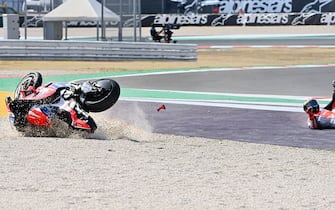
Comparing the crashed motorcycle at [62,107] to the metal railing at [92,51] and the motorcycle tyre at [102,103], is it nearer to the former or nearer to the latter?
the motorcycle tyre at [102,103]

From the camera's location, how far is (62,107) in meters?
9.09

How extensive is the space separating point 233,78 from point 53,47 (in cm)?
779

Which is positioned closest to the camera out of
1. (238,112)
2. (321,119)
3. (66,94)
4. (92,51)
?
(66,94)

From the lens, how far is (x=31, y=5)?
65.9m

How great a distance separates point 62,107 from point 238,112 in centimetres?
399

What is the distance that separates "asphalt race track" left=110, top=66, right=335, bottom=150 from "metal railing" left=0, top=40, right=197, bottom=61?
4813 millimetres

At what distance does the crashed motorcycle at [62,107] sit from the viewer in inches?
356

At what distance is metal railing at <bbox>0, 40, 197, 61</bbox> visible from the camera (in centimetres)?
2464

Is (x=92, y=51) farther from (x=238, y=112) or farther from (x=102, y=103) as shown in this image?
(x=102, y=103)

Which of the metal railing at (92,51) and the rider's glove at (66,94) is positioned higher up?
the rider's glove at (66,94)

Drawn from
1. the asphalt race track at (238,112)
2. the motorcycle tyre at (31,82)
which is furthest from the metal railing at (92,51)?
the motorcycle tyre at (31,82)

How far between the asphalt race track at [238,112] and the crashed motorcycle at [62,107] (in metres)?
1.45

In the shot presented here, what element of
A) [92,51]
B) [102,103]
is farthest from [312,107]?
[92,51]

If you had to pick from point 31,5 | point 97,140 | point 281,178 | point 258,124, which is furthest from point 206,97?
point 31,5
